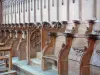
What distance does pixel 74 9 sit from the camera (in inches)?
142

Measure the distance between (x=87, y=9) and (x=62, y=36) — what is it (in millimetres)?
644

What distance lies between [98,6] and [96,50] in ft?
3.22

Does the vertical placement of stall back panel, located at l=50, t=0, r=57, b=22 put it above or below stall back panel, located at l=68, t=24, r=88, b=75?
above

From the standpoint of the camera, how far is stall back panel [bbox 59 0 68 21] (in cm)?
388

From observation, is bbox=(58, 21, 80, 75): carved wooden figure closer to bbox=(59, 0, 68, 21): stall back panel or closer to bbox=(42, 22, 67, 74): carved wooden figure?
bbox=(42, 22, 67, 74): carved wooden figure

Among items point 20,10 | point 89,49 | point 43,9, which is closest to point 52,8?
point 43,9

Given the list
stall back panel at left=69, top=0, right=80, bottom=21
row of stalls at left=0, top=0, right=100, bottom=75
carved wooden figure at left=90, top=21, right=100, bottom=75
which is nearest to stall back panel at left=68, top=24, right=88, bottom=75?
row of stalls at left=0, top=0, right=100, bottom=75

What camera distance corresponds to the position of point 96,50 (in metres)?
2.29

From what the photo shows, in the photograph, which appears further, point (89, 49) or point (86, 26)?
point (86, 26)

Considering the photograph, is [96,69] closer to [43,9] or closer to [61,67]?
[61,67]

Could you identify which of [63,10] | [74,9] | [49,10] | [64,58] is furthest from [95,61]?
[49,10]

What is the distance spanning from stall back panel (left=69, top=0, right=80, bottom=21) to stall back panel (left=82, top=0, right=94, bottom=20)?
0.56ft

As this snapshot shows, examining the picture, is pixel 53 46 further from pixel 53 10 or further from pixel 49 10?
pixel 49 10

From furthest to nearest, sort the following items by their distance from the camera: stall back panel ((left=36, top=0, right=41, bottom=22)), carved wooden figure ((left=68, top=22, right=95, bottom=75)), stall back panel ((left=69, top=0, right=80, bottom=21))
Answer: stall back panel ((left=36, top=0, right=41, bottom=22)), stall back panel ((left=69, top=0, right=80, bottom=21)), carved wooden figure ((left=68, top=22, right=95, bottom=75))
